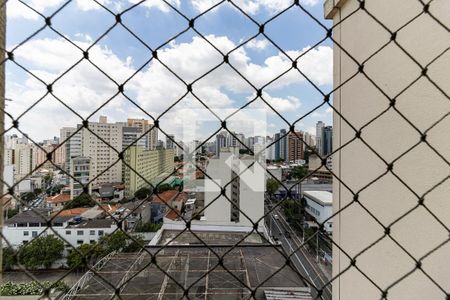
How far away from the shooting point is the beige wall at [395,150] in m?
0.68

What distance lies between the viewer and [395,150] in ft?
2.64

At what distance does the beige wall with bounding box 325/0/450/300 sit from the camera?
0.68 m

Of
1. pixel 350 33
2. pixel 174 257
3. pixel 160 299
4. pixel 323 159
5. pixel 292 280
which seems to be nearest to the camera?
pixel 323 159

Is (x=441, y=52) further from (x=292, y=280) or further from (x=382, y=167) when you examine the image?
(x=292, y=280)

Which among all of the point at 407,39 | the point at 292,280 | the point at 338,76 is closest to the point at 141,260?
the point at 292,280

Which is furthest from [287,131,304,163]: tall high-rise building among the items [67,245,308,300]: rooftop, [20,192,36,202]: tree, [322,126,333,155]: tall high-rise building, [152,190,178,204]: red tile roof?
[67,245,308,300]: rooftop

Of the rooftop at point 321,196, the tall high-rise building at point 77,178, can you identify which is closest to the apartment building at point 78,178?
the tall high-rise building at point 77,178

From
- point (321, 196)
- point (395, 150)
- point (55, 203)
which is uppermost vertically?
point (395, 150)

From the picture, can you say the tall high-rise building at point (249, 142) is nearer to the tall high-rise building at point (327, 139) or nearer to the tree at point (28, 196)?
the tall high-rise building at point (327, 139)

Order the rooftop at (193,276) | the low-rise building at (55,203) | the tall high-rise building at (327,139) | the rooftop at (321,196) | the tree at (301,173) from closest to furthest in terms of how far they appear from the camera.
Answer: the low-rise building at (55,203), the tree at (301,173), the tall high-rise building at (327,139), the rooftop at (193,276), the rooftop at (321,196)

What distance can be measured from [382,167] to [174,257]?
14.0 ft

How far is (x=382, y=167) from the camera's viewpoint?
0.86 meters

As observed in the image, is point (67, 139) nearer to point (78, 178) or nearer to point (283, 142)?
point (78, 178)

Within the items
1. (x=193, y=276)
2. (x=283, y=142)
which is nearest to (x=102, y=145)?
(x=283, y=142)
